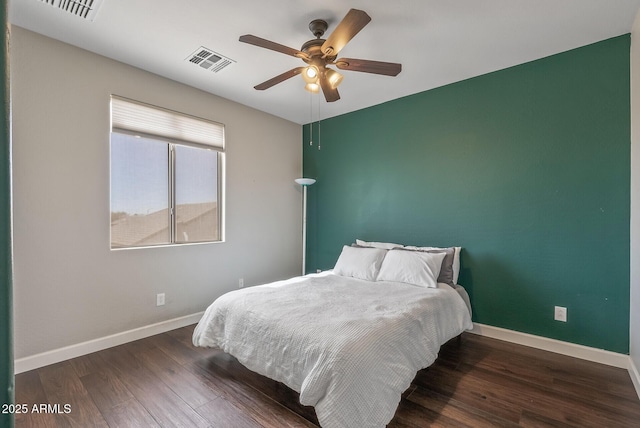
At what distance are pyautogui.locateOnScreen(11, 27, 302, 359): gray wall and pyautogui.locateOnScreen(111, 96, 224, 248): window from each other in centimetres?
12

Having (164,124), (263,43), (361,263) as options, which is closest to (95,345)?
(164,124)

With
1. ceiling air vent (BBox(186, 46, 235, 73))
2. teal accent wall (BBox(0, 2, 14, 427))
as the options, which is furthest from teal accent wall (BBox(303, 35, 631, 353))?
teal accent wall (BBox(0, 2, 14, 427))

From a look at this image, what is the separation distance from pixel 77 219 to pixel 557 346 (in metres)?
4.27

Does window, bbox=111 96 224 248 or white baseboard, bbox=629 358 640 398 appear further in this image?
window, bbox=111 96 224 248

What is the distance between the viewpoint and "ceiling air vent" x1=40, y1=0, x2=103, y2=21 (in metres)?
2.02

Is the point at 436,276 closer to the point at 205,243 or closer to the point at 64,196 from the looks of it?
the point at 205,243

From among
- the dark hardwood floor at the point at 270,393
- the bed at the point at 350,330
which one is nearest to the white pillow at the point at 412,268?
the bed at the point at 350,330

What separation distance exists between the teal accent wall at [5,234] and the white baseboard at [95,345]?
8.44ft

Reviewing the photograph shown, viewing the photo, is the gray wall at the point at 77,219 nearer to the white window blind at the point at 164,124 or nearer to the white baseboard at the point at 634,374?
the white window blind at the point at 164,124

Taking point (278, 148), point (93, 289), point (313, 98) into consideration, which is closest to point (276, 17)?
point (313, 98)

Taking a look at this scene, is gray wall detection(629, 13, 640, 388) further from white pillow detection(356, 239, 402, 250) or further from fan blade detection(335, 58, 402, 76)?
white pillow detection(356, 239, 402, 250)

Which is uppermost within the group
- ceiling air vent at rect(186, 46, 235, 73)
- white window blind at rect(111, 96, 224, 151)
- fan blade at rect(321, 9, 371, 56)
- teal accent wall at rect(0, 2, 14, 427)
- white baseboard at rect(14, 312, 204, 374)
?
ceiling air vent at rect(186, 46, 235, 73)

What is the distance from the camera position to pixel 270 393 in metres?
2.03

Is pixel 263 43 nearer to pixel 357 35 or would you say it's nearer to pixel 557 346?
pixel 357 35
